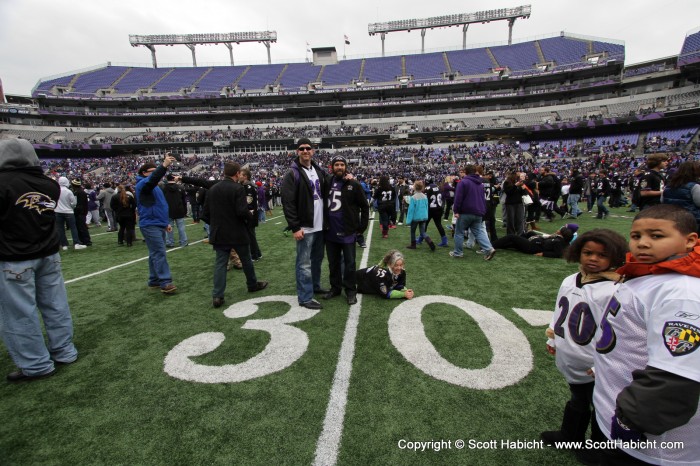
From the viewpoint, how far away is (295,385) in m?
2.70

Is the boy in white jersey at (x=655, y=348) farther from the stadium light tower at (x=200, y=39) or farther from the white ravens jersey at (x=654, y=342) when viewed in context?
the stadium light tower at (x=200, y=39)

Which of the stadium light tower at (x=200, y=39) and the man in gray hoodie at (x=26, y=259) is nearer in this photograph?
the man in gray hoodie at (x=26, y=259)

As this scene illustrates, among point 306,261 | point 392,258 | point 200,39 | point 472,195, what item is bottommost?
point 392,258

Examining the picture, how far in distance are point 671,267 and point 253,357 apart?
3.13 m

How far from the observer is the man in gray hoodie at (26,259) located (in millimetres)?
2736

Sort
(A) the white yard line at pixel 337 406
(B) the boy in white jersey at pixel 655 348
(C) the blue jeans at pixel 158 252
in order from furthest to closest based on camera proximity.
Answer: (C) the blue jeans at pixel 158 252, (A) the white yard line at pixel 337 406, (B) the boy in white jersey at pixel 655 348

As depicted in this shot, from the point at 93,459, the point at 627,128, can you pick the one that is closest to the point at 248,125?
the point at 627,128

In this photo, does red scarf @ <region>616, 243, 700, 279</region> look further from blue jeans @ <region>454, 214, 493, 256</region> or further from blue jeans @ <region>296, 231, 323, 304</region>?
blue jeans @ <region>454, 214, 493, 256</region>

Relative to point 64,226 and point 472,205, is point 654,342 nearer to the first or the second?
point 472,205

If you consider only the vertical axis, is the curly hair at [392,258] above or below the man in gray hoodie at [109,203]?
below

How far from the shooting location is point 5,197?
2697 mm

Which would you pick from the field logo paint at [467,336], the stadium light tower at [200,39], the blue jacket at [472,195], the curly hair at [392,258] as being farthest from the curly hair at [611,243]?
the stadium light tower at [200,39]

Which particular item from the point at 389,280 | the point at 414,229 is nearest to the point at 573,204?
the point at 414,229

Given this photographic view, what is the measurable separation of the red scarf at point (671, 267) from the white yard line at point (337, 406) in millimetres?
1886
